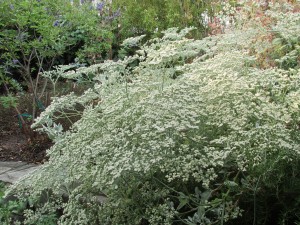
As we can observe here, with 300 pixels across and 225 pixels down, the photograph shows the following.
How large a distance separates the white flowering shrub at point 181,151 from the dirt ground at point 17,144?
5.89 feet

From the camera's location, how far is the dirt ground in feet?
15.8

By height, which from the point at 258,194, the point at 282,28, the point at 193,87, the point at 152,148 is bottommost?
the point at 258,194

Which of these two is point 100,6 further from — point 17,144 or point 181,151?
point 181,151

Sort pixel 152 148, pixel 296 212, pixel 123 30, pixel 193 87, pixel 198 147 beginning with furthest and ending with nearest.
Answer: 1. pixel 123 30
2. pixel 193 87
3. pixel 198 147
4. pixel 296 212
5. pixel 152 148

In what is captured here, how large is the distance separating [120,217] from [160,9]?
5811mm

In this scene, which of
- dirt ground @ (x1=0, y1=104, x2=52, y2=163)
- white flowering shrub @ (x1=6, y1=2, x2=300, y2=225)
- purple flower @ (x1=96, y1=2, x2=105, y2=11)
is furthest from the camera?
purple flower @ (x1=96, y1=2, x2=105, y2=11)

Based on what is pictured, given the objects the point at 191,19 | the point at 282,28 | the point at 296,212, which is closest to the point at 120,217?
the point at 296,212

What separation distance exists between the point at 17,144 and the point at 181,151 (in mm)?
3384

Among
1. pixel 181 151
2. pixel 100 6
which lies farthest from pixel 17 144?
pixel 100 6

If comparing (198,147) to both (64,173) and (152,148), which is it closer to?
(152,148)

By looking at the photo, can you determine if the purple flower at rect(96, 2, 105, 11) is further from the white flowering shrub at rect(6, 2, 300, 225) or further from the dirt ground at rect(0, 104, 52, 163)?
the white flowering shrub at rect(6, 2, 300, 225)

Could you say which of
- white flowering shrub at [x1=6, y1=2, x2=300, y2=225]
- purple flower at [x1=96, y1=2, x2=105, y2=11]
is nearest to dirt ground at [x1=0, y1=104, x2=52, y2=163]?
white flowering shrub at [x1=6, y1=2, x2=300, y2=225]

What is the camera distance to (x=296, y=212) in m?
2.41

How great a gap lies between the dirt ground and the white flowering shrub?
1797 millimetres
